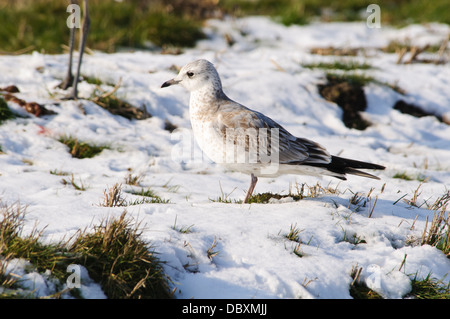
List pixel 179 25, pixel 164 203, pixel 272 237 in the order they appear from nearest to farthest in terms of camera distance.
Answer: pixel 272 237, pixel 164 203, pixel 179 25

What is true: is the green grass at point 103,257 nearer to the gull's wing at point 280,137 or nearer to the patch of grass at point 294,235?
the patch of grass at point 294,235

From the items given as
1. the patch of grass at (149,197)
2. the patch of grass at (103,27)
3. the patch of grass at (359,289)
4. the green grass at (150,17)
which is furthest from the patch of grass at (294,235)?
the patch of grass at (103,27)

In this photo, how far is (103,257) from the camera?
3525 millimetres

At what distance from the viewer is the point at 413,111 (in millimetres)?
8812

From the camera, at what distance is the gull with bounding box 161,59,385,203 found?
4895 millimetres

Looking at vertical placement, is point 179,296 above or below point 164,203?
below

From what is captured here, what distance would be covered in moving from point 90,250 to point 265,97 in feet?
17.5

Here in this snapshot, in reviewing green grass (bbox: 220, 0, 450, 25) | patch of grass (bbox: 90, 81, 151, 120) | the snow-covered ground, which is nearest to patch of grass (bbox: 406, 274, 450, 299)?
the snow-covered ground

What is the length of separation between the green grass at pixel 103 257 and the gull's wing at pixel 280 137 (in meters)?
1.77

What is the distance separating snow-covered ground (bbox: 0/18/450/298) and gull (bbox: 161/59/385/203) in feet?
1.18

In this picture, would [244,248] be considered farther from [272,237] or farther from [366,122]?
[366,122]

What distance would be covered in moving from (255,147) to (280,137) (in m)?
0.33

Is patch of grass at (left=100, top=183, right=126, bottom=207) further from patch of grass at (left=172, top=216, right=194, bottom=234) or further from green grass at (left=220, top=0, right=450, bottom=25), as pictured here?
green grass at (left=220, top=0, right=450, bottom=25)
